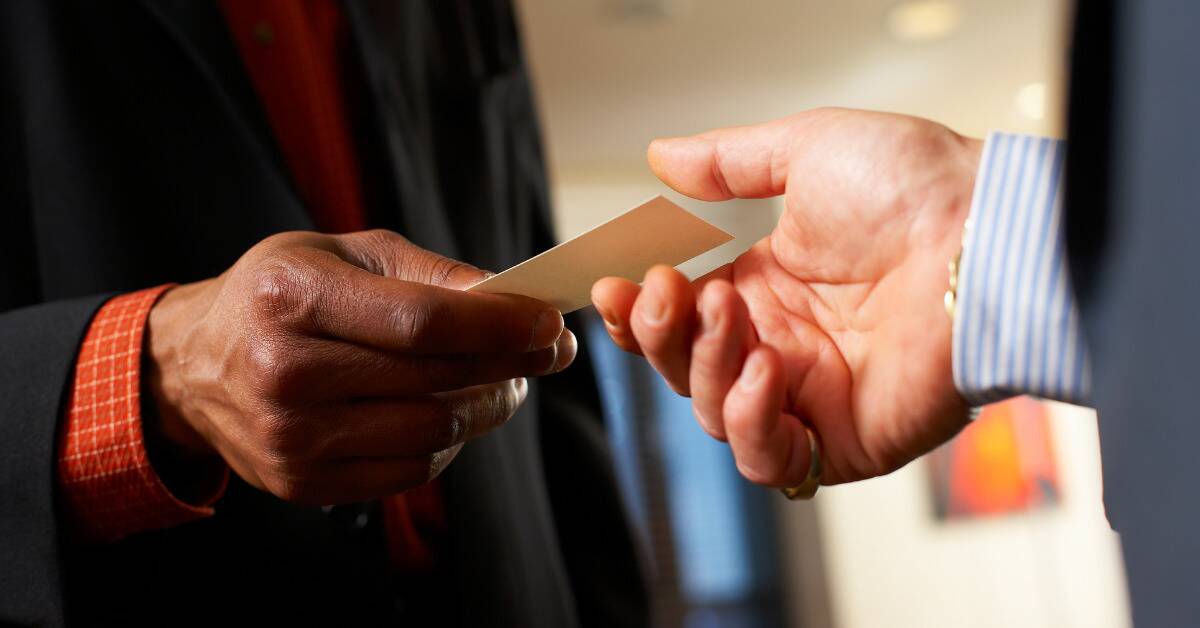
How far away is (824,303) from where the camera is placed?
0.55 m

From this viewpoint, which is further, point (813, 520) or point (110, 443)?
point (813, 520)

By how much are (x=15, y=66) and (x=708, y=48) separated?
288 cm

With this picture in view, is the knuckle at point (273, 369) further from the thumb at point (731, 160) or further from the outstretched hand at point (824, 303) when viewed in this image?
the thumb at point (731, 160)

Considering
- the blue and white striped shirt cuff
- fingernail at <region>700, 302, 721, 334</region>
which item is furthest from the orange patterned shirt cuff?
the blue and white striped shirt cuff

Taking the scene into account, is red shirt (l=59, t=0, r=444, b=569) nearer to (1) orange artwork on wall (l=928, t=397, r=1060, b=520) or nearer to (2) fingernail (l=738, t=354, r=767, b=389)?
(2) fingernail (l=738, t=354, r=767, b=389)

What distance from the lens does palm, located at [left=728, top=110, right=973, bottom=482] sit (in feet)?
1.60

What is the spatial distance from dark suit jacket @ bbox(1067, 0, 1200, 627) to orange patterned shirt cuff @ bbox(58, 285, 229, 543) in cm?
51

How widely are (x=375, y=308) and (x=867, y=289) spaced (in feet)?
0.99

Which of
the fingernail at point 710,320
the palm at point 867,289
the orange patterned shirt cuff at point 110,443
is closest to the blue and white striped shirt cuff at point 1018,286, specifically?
the palm at point 867,289

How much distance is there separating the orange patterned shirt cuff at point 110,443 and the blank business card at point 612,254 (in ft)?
0.76

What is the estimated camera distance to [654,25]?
3.09m

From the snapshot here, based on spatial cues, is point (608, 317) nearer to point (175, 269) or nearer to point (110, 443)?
point (110, 443)

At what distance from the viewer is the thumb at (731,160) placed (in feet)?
1.78

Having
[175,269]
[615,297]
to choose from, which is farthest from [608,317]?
[175,269]
